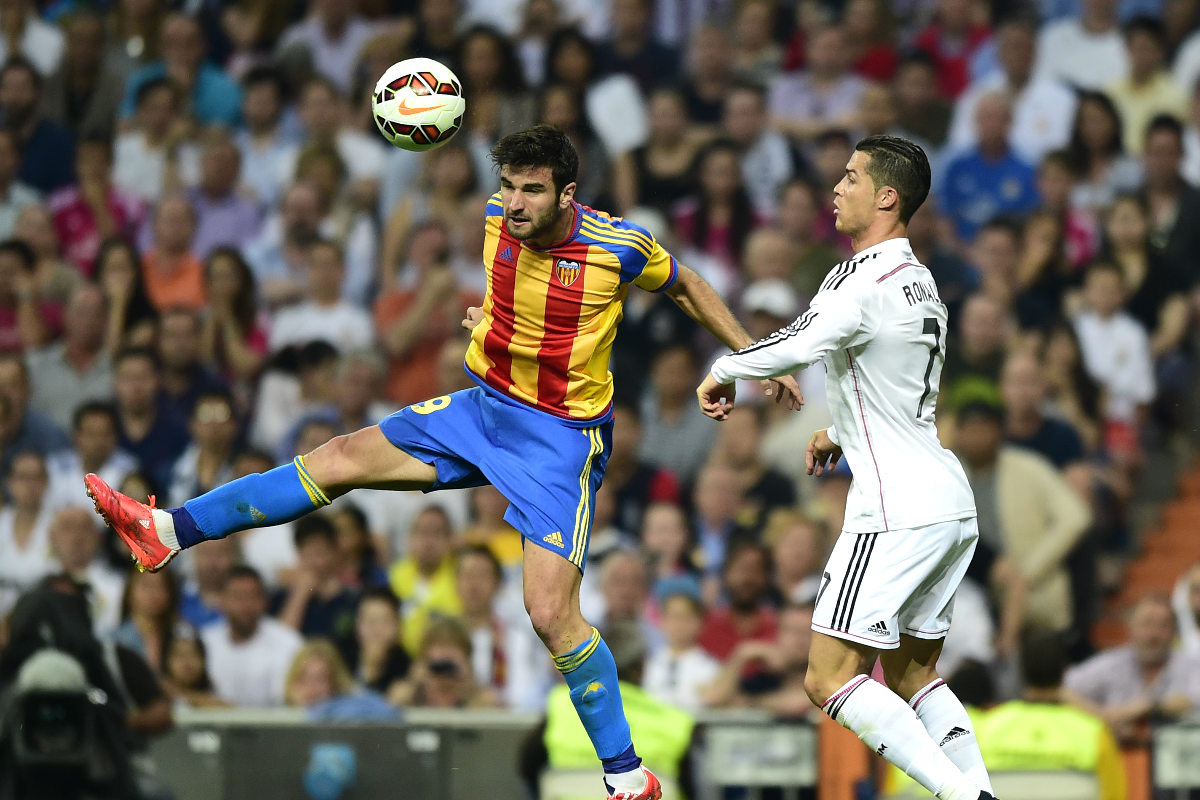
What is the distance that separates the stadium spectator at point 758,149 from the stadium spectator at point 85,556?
5.05 meters

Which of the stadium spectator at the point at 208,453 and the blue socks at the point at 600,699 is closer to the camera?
the blue socks at the point at 600,699

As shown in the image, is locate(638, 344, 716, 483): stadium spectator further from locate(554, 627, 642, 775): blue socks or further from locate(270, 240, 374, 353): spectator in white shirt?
locate(554, 627, 642, 775): blue socks

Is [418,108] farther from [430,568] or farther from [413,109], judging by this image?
[430,568]

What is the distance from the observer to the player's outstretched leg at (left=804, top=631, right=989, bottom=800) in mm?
5934

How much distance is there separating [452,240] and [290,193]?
55.0 inches

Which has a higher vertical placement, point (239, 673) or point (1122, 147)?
point (1122, 147)

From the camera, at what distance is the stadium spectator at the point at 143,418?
11.6 meters

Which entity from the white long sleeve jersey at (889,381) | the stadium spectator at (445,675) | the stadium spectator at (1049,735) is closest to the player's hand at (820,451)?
the white long sleeve jersey at (889,381)

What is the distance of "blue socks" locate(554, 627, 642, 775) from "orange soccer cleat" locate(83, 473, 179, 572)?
5.03ft

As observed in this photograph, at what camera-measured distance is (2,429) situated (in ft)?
38.4

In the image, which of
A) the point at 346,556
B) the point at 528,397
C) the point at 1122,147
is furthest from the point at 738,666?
the point at 1122,147

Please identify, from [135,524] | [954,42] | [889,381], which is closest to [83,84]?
[954,42]

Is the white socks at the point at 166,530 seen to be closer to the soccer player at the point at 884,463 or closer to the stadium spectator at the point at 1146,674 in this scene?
the soccer player at the point at 884,463

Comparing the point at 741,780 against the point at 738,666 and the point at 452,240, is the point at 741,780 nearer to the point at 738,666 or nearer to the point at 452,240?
the point at 738,666
